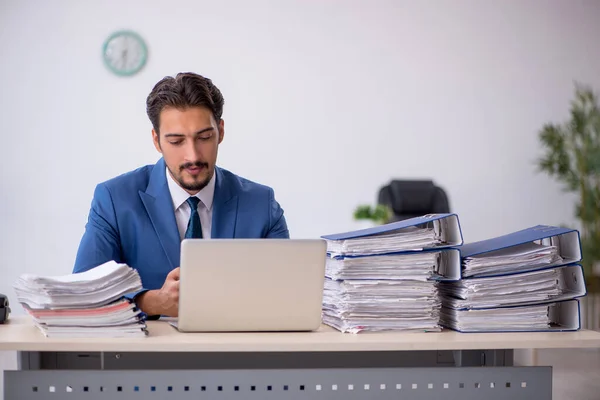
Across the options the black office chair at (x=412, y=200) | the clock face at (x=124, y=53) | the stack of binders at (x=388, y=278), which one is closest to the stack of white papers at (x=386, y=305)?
the stack of binders at (x=388, y=278)

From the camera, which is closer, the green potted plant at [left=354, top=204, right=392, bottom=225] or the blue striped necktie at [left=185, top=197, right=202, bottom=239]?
the blue striped necktie at [left=185, top=197, right=202, bottom=239]

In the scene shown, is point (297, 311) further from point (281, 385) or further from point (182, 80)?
point (182, 80)

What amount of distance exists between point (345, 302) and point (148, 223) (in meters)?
0.79

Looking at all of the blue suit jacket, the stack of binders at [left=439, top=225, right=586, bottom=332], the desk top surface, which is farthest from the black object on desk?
the stack of binders at [left=439, top=225, right=586, bottom=332]

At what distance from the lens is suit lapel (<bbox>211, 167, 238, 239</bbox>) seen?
7.64ft

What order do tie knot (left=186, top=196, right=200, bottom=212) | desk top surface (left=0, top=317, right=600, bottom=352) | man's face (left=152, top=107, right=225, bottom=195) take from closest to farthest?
1. desk top surface (left=0, top=317, right=600, bottom=352)
2. man's face (left=152, top=107, right=225, bottom=195)
3. tie knot (left=186, top=196, right=200, bottom=212)

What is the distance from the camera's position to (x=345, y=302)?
1727 millimetres

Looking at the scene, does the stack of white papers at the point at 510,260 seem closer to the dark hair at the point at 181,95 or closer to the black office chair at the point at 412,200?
the dark hair at the point at 181,95

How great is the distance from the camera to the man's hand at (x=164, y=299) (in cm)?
177

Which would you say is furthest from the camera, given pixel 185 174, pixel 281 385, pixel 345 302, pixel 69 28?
pixel 69 28

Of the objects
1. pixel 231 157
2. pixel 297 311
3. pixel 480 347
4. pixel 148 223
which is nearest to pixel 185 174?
pixel 148 223

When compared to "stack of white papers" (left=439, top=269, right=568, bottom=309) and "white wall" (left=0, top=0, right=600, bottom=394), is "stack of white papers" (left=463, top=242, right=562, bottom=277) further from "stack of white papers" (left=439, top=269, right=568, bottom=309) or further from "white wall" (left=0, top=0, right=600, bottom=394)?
"white wall" (left=0, top=0, right=600, bottom=394)

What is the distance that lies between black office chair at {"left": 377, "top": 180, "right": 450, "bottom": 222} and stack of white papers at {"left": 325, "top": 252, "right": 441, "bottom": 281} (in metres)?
3.64

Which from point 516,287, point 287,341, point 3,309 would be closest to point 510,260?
point 516,287
